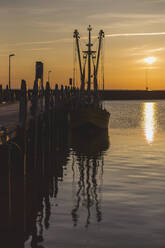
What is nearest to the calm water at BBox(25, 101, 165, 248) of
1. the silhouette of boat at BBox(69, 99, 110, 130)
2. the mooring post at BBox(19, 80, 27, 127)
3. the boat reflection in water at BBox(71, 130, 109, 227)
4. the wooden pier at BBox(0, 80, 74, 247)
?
the boat reflection in water at BBox(71, 130, 109, 227)

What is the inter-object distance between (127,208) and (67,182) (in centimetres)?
785

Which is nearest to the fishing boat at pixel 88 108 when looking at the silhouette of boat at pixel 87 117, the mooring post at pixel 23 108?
the silhouette of boat at pixel 87 117

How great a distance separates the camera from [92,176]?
28.9 m

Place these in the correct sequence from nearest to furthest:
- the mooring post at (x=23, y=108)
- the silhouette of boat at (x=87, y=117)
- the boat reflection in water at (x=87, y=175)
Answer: the boat reflection in water at (x=87, y=175) → the mooring post at (x=23, y=108) → the silhouette of boat at (x=87, y=117)

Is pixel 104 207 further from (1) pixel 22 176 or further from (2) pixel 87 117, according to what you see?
(2) pixel 87 117

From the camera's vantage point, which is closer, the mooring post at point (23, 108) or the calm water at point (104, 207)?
the calm water at point (104, 207)

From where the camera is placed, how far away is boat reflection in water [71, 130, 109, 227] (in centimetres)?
1956

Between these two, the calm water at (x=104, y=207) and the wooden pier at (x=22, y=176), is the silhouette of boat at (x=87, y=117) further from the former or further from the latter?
the calm water at (x=104, y=207)

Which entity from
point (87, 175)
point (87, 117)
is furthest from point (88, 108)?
point (87, 175)

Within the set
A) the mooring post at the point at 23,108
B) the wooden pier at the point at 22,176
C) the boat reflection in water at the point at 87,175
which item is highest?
the mooring post at the point at 23,108

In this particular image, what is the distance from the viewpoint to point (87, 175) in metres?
29.6

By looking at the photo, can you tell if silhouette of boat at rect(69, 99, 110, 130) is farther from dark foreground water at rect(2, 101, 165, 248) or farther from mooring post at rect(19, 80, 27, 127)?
mooring post at rect(19, 80, 27, 127)

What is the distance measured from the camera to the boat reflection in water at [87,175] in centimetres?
1956

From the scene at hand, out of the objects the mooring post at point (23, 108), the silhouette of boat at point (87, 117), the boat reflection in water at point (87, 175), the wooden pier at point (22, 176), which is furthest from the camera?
the silhouette of boat at point (87, 117)
